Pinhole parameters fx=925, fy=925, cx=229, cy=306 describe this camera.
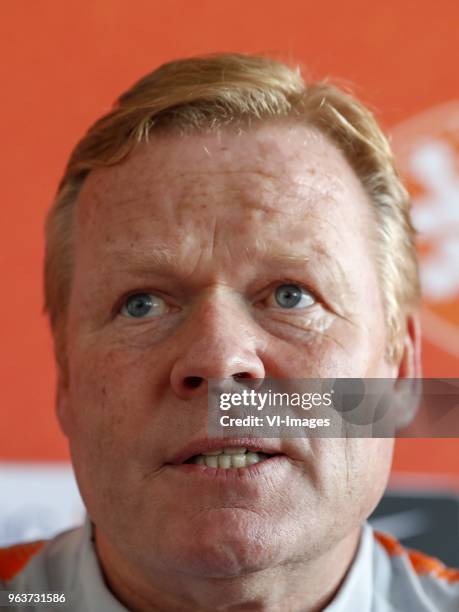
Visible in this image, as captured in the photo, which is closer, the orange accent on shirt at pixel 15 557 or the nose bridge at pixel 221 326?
the nose bridge at pixel 221 326

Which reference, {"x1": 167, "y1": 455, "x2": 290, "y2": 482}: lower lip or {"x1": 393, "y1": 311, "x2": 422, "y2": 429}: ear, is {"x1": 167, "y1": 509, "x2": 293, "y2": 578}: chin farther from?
{"x1": 393, "y1": 311, "x2": 422, "y2": 429}: ear

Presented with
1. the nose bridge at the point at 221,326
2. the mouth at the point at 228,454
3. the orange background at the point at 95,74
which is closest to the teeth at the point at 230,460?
the mouth at the point at 228,454

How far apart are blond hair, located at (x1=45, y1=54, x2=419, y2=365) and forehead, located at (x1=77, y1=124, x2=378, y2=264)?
0.08 feet

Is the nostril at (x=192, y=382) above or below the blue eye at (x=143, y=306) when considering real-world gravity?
below

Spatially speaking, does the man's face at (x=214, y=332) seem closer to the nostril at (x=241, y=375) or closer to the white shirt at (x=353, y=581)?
the nostril at (x=241, y=375)

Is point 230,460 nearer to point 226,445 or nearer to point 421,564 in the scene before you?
point 226,445

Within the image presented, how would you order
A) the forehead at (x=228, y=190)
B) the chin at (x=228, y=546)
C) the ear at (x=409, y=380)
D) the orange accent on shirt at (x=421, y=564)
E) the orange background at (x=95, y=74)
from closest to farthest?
the chin at (x=228, y=546), the forehead at (x=228, y=190), the ear at (x=409, y=380), the orange accent on shirt at (x=421, y=564), the orange background at (x=95, y=74)

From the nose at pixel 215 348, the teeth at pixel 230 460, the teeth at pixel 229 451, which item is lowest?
the teeth at pixel 230 460

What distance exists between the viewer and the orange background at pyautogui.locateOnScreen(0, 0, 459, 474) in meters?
1.70

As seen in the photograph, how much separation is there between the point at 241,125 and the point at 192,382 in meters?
0.32

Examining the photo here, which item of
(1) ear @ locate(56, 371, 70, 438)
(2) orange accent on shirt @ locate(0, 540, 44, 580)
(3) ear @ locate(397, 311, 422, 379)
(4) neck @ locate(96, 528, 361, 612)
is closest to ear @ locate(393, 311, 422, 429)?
(3) ear @ locate(397, 311, 422, 379)

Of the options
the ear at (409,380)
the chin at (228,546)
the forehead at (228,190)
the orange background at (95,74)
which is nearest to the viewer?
the chin at (228,546)

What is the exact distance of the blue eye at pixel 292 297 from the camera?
3.40 feet

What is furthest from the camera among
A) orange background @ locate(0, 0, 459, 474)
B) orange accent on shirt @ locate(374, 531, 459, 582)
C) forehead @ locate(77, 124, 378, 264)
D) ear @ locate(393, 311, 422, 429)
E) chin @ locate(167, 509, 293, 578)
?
orange background @ locate(0, 0, 459, 474)
